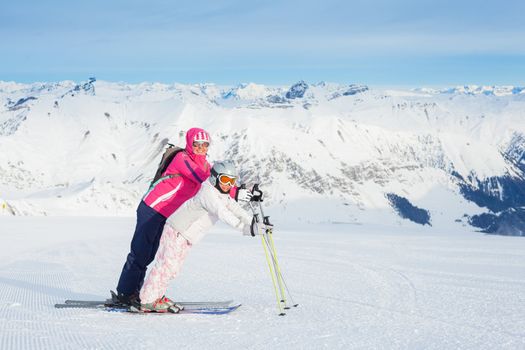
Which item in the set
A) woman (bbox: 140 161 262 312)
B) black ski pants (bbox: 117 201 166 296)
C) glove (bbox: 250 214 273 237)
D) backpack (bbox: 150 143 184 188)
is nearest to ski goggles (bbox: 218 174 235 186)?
woman (bbox: 140 161 262 312)

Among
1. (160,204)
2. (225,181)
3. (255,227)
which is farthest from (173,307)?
(225,181)

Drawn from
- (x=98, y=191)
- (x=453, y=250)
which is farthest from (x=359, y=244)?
(x=98, y=191)

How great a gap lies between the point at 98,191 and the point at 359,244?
151664 millimetres

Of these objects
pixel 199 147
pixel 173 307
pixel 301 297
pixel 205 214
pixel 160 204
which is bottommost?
pixel 301 297

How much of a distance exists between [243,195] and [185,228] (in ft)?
2.89

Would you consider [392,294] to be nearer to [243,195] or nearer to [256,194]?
[256,194]

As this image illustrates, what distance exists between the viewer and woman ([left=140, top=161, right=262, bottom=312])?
23.0ft

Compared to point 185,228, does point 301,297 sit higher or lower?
lower

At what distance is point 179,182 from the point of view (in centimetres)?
761

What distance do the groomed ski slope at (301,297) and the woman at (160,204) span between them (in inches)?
23.3

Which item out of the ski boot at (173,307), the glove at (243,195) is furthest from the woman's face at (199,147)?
the ski boot at (173,307)

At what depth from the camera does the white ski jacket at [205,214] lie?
694 centimetres

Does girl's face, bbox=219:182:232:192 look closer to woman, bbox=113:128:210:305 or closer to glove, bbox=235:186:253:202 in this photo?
glove, bbox=235:186:253:202

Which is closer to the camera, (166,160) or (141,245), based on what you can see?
(141,245)
